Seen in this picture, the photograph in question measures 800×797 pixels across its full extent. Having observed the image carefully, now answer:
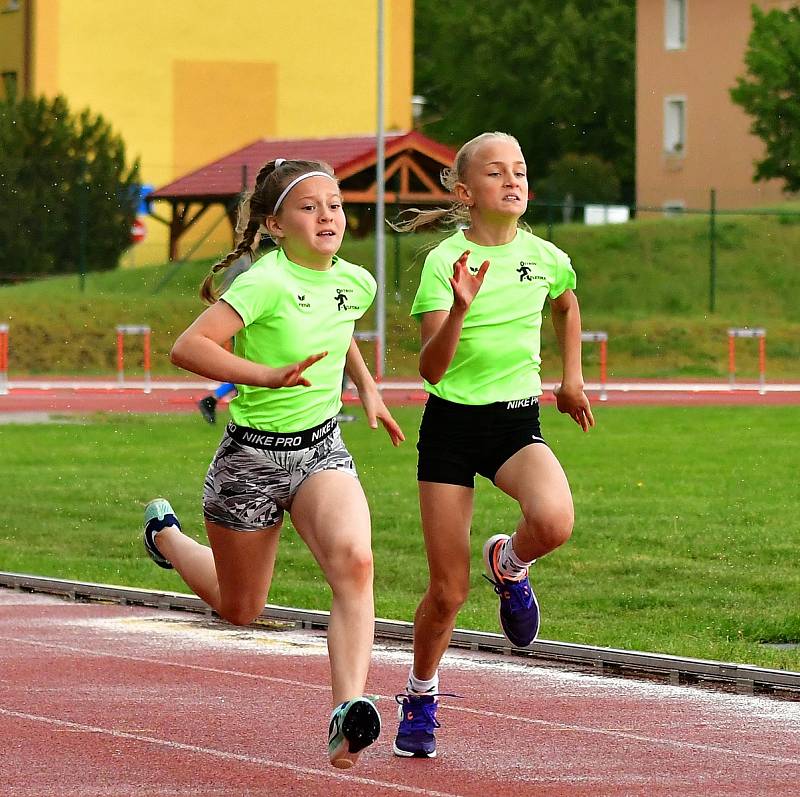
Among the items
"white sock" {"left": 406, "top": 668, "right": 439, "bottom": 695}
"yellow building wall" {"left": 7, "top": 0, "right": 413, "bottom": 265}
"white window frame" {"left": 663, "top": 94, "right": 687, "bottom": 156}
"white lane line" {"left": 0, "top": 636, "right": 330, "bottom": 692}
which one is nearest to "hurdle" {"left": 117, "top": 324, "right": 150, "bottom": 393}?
"yellow building wall" {"left": 7, "top": 0, "right": 413, "bottom": 265}

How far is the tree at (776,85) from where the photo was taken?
48219 millimetres

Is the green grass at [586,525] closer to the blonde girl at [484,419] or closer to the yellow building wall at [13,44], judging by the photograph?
the blonde girl at [484,419]

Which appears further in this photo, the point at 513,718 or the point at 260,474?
the point at 513,718

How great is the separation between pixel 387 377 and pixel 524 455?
2844 centimetres

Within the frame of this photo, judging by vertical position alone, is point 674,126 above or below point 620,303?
above

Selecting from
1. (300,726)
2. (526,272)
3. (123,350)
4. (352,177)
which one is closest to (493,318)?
(526,272)

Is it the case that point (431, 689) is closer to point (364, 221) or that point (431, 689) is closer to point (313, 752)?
point (313, 752)

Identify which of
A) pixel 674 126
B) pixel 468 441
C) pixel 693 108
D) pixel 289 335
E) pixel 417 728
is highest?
pixel 693 108

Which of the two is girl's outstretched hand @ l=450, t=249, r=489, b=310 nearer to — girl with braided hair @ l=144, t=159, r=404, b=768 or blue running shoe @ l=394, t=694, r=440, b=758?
girl with braided hair @ l=144, t=159, r=404, b=768

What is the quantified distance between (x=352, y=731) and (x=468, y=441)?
1.33 metres

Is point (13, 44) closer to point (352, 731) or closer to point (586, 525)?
point (586, 525)

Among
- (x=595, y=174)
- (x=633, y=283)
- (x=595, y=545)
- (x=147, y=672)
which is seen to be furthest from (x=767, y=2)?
(x=147, y=672)

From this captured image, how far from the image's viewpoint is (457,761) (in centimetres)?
707

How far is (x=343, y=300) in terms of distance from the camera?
6934 millimetres
